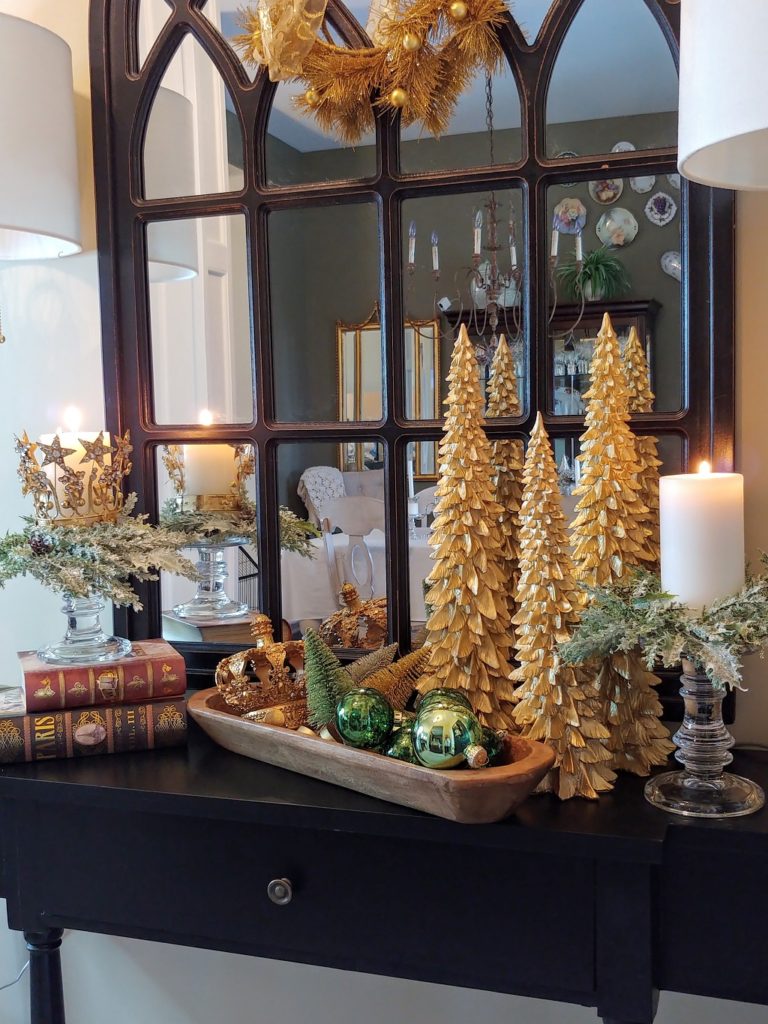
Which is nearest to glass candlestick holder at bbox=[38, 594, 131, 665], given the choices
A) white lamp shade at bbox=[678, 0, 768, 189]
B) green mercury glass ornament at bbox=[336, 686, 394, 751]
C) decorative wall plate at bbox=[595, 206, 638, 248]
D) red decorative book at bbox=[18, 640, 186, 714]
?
red decorative book at bbox=[18, 640, 186, 714]

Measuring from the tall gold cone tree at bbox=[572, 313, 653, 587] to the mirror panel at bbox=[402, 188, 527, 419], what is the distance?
15 centimetres

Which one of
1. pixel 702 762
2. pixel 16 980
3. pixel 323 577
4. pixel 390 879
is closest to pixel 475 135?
pixel 323 577

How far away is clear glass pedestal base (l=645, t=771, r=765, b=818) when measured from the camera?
1.09m

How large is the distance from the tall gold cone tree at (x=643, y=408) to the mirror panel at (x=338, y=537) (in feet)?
1.23

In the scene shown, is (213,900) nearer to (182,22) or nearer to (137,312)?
(137,312)

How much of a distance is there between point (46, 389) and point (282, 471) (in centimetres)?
46

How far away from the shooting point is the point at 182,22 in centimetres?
148

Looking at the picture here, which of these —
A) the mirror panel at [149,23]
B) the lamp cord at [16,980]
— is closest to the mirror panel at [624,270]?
the mirror panel at [149,23]

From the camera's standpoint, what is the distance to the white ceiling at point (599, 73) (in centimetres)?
128

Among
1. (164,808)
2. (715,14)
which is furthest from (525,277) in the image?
(164,808)

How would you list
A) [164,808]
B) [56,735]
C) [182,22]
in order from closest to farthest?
[164,808]
[56,735]
[182,22]

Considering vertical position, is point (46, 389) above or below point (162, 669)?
above

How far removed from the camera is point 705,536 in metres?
1.08

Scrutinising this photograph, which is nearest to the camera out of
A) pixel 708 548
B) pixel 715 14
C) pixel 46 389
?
pixel 715 14
